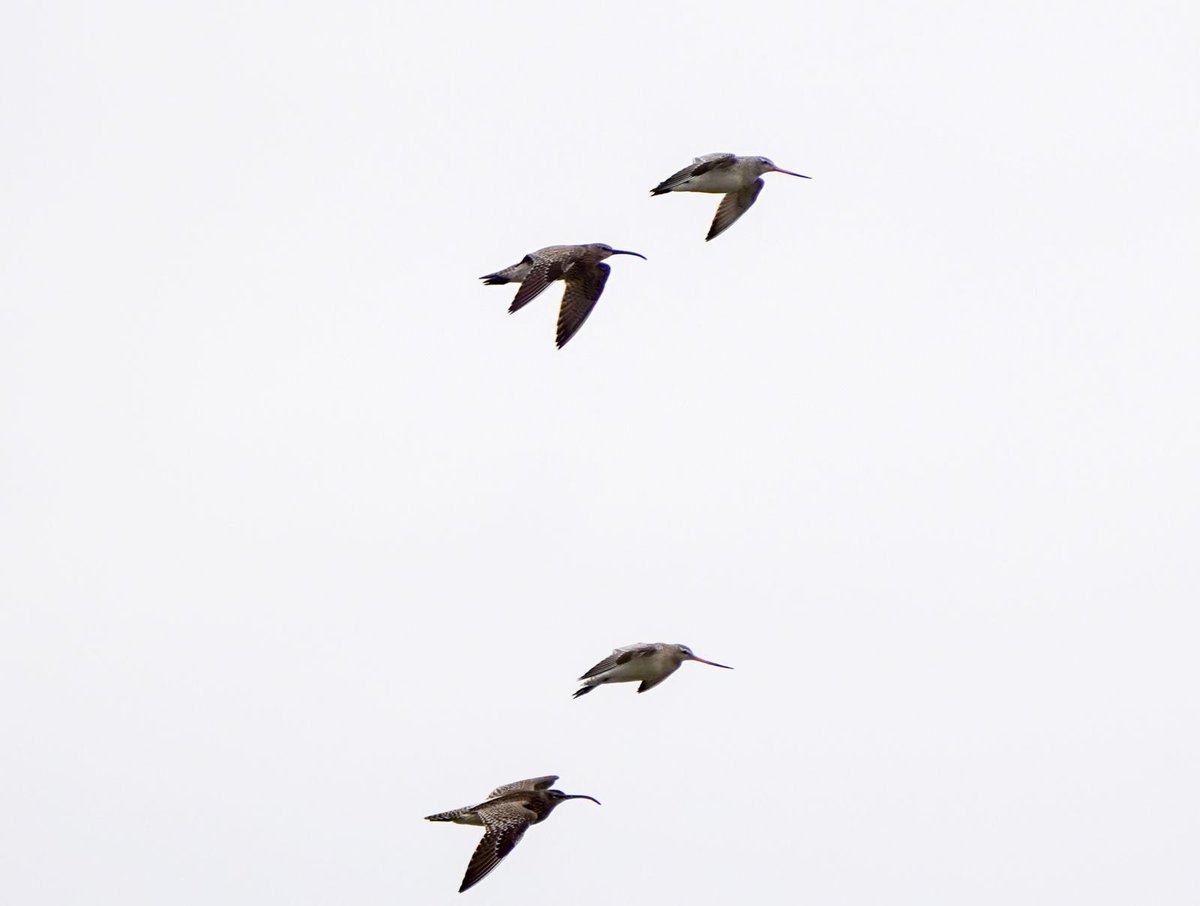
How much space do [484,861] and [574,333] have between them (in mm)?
7342

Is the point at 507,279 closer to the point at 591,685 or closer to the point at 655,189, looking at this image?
the point at 655,189

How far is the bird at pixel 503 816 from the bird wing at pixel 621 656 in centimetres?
130

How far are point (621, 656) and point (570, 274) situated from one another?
4495mm

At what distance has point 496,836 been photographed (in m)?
24.3

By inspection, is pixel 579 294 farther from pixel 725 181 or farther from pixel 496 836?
pixel 496 836

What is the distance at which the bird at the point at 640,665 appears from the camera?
27.3m

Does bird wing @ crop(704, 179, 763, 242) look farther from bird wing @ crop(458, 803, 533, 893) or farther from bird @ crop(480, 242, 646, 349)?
bird wing @ crop(458, 803, 533, 893)

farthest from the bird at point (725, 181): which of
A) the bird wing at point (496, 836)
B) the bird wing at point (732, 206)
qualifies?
the bird wing at point (496, 836)

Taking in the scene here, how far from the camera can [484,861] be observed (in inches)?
931

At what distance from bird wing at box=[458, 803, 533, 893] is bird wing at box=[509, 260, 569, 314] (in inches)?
223

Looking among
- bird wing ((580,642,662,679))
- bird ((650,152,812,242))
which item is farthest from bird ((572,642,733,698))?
bird ((650,152,812,242))

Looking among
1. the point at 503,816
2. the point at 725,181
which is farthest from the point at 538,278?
the point at 503,816

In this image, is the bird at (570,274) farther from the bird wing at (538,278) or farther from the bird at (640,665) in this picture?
the bird at (640,665)

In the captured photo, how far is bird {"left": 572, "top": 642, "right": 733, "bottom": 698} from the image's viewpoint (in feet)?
89.5
